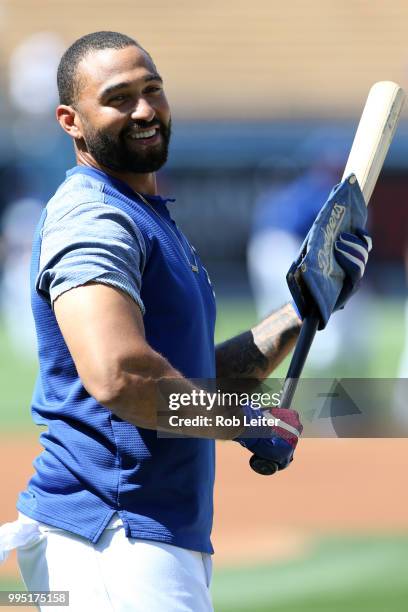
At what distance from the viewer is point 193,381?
7.82ft

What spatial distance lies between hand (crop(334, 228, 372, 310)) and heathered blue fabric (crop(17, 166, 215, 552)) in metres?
0.53

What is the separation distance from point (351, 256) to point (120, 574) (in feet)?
3.57

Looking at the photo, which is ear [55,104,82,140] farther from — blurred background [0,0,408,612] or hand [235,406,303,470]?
blurred background [0,0,408,612]

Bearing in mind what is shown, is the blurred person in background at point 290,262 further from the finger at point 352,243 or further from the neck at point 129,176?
the neck at point 129,176

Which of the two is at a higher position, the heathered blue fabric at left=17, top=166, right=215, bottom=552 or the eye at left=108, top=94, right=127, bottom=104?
the eye at left=108, top=94, right=127, bottom=104

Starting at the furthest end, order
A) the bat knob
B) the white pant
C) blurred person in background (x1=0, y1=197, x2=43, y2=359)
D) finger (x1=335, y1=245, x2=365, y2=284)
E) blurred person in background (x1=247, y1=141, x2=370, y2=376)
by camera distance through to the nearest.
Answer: blurred person in background (x1=0, y1=197, x2=43, y2=359), blurred person in background (x1=247, y1=141, x2=370, y2=376), finger (x1=335, y1=245, x2=365, y2=284), the bat knob, the white pant

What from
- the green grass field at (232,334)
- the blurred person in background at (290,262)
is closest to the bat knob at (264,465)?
the green grass field at (232,334)

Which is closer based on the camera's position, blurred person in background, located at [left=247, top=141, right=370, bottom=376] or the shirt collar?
the shirt collar

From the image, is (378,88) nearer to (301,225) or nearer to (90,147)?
(90,147)

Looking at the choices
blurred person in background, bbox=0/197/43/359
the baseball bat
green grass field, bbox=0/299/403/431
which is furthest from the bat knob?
blurred person in background, bbox=0/197/43/359

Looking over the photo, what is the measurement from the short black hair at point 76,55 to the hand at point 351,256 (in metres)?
0.75

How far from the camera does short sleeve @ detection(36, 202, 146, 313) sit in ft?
7.17

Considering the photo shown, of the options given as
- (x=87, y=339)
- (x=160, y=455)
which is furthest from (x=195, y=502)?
(x=87, y=339)

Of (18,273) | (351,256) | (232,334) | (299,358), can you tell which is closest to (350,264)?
(351,256)
